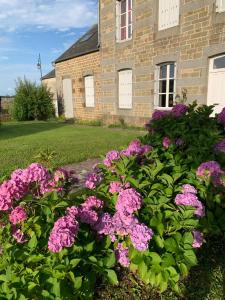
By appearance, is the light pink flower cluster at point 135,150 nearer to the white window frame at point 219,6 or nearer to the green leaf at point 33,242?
the green leaf at point 33,242

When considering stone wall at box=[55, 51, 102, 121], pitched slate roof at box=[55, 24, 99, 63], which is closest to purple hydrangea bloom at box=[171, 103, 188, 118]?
stone wall at box=[55, 51, 102, 121]

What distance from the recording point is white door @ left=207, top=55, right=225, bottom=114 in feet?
31.7

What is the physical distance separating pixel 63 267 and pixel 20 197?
0.61 m

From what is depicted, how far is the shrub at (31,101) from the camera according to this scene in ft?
69.1

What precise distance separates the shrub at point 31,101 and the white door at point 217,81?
13779 millimetres

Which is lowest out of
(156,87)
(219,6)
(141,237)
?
(141,237)

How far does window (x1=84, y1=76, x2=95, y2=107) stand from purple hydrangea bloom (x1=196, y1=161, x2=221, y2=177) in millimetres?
14644

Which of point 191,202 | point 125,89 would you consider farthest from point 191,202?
point 125,89

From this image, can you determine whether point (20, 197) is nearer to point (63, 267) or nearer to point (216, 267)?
point (63, 267)

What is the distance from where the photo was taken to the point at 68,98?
19312 mm

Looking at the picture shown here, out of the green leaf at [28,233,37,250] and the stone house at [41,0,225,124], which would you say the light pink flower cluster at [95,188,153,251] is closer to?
the green leaf at [28,233,37,250]

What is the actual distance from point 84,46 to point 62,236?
1722cm

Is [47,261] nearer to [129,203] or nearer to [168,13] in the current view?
[129,203]

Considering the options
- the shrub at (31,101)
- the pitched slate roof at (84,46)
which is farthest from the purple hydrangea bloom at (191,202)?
the shrub at (31,101)
